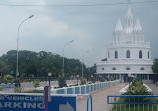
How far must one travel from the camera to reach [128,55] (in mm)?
79750

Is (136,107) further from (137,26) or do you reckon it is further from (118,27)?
(118,27)

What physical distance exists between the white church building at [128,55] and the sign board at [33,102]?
67.5 meters

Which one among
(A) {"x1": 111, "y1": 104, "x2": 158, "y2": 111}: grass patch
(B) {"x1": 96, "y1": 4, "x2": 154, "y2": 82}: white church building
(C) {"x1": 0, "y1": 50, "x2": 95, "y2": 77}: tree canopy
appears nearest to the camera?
(A) {"x1": 111, "y1": 104, "x2": 158, "y2": 111}: grass patch

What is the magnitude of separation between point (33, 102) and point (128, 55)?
72.7 meters

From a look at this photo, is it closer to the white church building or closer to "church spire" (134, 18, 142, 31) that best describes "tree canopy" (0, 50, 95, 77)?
the white church building

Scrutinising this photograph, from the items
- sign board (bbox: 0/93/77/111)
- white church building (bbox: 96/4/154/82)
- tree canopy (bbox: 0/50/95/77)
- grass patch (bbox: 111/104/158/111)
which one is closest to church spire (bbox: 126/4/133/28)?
white church building (bbox: 96/4/154/82)

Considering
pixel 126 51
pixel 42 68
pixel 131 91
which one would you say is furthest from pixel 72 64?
pixel 131 91

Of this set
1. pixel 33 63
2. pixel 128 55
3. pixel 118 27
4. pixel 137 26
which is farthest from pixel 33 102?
pixel 118 27

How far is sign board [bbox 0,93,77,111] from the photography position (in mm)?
8531

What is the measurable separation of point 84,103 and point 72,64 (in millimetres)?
74337

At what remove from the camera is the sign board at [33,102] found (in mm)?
8531

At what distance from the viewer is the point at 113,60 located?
80.4 metres

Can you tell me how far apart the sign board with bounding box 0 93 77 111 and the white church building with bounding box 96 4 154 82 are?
221 ft

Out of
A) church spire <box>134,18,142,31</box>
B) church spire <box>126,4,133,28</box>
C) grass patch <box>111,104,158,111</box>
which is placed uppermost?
church spire <box>126,4,133,28</box>
